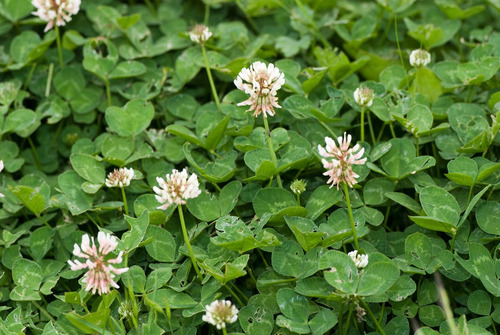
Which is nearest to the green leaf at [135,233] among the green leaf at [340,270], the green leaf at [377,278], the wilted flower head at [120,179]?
the wilted flower head at [120,179]

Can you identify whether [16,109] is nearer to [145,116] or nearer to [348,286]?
[145,116]

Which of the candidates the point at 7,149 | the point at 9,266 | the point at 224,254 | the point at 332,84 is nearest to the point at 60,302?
the point at 9,266

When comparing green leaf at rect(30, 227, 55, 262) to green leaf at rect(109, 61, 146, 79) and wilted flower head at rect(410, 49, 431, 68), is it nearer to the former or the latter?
green leaf at rect(109, 61, 146, 79)

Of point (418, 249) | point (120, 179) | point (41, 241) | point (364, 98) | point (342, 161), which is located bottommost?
point (41, 241)

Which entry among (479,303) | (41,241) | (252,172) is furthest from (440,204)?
(41,241)

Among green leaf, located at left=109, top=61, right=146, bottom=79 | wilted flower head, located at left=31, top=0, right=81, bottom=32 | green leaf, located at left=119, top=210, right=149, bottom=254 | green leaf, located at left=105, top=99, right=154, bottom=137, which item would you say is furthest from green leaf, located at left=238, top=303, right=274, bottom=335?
wilted flower head, located at left=31, top=0, right=81, bottom=32

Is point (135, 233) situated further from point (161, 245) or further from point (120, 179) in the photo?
point (120, 179)

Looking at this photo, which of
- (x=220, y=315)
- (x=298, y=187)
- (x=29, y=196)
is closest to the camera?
(x=220, y=315)
